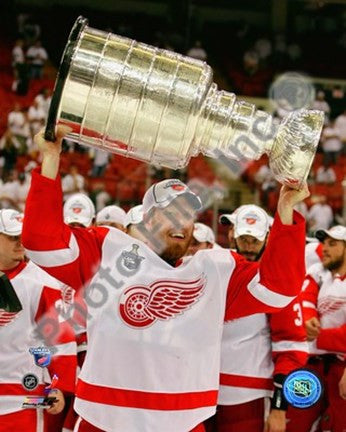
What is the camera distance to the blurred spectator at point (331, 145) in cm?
1216

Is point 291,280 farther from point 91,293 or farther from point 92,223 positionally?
point 92,223

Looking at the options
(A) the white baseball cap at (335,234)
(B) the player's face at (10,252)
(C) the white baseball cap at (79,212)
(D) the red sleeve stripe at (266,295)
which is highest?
(A) the white baseball cap at (335,234)

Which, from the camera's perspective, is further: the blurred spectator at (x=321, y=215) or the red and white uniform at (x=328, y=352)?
the blurred spectator at (x=321, y=215)

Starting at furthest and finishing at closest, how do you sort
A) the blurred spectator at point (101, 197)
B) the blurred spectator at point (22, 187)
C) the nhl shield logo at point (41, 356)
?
the blurred spectator at point (22, 187) < the blurred spectator at point (101, 197) < the nhl shield logo at point (41, 356)

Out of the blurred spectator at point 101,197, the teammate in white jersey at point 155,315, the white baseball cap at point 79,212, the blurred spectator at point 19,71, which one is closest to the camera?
the teammate in white jersey at point 155,315

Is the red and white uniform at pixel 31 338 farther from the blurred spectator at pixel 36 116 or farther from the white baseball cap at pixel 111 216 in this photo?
the blurred spectator at pixel 36 116

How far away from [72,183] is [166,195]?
7.82 meters

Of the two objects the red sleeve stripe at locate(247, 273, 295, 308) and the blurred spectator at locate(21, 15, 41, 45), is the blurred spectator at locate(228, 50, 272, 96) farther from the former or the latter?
the red sleeve stripe at locate(247, 273, 295, 308)

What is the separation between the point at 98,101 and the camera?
222 centimetres

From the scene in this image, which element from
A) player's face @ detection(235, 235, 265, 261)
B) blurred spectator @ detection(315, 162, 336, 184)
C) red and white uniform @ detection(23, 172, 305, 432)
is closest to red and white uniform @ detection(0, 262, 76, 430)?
player's face @ detection(235, 235, 265, 261)

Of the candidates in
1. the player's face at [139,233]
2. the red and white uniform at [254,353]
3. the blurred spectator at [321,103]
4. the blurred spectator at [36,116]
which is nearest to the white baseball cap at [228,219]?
the red and white uniform at [254,353]

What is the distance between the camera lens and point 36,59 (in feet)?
47.0

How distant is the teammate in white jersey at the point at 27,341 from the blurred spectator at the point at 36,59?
10.8 meters

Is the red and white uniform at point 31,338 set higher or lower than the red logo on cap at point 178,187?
lower
